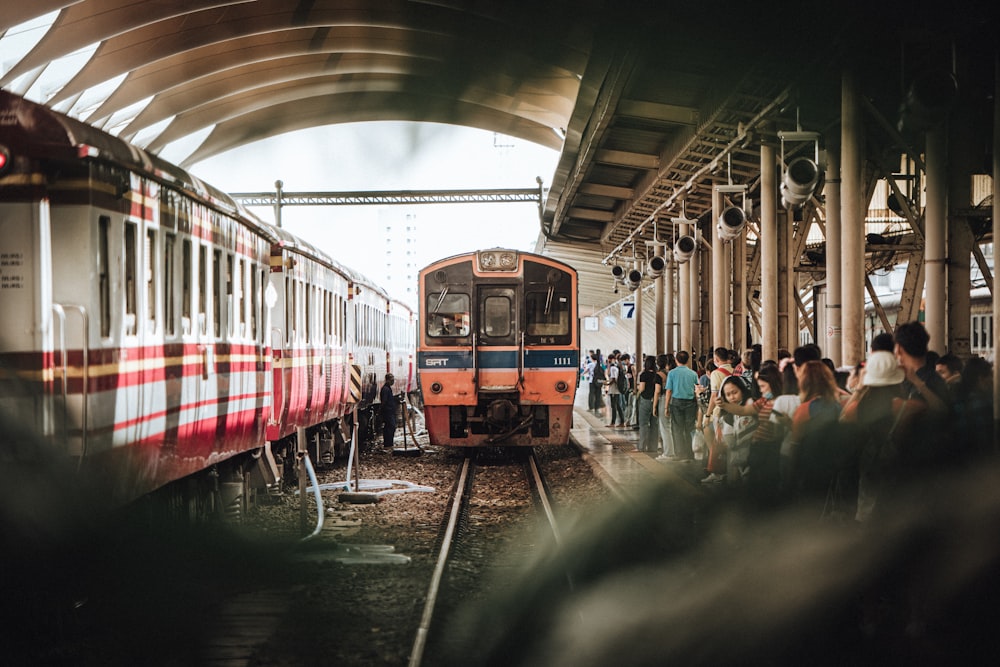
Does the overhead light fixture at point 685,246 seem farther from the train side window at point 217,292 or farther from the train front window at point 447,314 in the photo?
the train side window at point 217,292

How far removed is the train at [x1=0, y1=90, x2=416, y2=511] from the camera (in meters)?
5.15

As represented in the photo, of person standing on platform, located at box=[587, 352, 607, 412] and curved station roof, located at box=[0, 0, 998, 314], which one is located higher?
curved station roof, located at box=[0, 0, 998, 314]

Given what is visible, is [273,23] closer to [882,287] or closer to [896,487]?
[882,287]

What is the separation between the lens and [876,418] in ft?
20.3

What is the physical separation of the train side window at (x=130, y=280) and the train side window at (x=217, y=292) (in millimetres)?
1589

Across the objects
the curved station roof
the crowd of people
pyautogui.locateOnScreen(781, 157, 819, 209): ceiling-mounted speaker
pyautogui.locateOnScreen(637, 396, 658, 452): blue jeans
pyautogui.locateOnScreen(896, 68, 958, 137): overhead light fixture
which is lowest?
pyautogui.locateOnScreen(637, 396, 658, 452): blue jeans

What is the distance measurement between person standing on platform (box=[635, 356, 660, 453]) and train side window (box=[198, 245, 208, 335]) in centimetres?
877

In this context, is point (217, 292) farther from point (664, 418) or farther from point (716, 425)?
point (664, 418)

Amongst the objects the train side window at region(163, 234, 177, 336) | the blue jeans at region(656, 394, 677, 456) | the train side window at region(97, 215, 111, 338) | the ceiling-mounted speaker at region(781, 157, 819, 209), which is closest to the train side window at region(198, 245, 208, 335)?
the train side window at region(163, 234, 177, 336)

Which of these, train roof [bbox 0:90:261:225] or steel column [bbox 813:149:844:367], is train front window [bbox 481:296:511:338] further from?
train roof [bbox 0:90:261:225]

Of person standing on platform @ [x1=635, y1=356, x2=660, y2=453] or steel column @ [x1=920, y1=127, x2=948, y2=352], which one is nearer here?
steel column @ [x1=920, y1=127, x2=948, y2=352]

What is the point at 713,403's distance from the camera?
1059 cm

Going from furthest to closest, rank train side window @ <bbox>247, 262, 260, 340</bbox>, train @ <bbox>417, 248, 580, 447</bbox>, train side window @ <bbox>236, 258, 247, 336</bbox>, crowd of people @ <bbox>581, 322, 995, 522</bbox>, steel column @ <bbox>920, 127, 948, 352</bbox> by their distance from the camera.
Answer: train @ <bbox>417, 248, 580, 447</bbox> → train side window @ <bbox>247, 262, 260, 340</bbox> → steel column @ <bbox>920, 127, 948, 352</bbox> → train side window @ <bbox>236, 258, 247, 336</bbox> → crowd of people @ <bbox>581, 322, 995, 522</bbox>

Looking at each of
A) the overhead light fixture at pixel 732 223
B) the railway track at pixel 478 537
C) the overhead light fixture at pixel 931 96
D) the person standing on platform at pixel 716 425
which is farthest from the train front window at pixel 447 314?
the overhead light fixture at pixel 931 96
